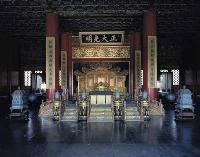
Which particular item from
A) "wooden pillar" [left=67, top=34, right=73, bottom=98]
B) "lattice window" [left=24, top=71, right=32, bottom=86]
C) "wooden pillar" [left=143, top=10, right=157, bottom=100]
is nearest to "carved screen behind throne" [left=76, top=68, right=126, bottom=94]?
"wooden pillar" [left=67, top=34, right=73, bottom=98]

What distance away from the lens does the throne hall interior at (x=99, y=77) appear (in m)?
8.62

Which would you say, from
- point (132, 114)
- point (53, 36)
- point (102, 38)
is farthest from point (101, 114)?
point (102, 38)

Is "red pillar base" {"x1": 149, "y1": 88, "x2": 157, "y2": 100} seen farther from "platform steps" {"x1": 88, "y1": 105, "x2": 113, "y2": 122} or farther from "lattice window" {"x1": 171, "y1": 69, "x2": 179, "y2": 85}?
"lattice window" {"x1": 171, "y1": 69, "x2": 179, "y2": 85}

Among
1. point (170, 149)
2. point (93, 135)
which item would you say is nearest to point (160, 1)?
point (93, 135)

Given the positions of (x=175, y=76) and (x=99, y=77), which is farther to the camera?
(x=175, y=76)

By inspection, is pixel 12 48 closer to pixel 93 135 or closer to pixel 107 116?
pixel 107 116

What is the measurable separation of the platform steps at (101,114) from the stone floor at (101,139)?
33.3 inches

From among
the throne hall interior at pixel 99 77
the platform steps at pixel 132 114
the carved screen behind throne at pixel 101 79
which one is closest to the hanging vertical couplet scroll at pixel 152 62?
the throne hall interior at pixel 99 77

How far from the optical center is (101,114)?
13328 millimetres

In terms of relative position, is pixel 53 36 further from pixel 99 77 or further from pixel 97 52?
pixel 99 77

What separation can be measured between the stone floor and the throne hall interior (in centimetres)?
2

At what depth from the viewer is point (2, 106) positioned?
18.9 meters

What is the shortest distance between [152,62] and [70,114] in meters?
4.53

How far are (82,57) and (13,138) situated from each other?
529 inches
